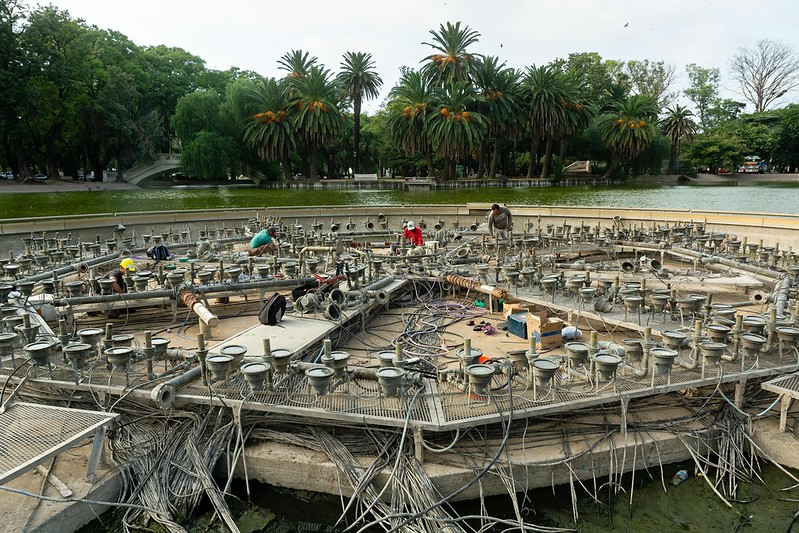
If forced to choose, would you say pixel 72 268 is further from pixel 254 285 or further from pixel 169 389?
pixel 169 389

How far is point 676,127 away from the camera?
53656mm

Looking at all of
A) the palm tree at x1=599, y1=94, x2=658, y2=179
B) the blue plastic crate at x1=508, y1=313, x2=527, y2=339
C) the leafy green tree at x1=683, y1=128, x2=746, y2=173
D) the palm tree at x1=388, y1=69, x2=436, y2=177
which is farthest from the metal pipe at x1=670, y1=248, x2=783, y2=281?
the leafy green tree at x1=683, y1=128, x2=746, y2=173

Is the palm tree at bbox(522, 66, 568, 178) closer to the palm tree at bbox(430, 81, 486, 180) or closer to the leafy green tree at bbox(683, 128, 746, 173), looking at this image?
the palm tree at bbox(430, 81, 486, 180)

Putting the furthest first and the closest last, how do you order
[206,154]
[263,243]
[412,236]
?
[206,154] → [412,236] → [263,243]

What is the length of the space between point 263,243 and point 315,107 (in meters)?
30.4

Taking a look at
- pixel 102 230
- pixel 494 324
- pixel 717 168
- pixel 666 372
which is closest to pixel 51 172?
pixel 102 230

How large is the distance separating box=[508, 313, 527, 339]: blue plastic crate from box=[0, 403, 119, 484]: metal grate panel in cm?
585

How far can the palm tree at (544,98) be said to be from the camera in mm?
43594

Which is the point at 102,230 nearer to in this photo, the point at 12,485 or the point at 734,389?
the point at 12,485

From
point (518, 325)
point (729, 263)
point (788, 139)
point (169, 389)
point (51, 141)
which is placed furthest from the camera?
point (788, 139)

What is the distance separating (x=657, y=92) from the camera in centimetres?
6397

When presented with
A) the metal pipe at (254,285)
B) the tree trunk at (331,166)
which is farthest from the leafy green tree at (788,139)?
the metal pipe at (254,285)

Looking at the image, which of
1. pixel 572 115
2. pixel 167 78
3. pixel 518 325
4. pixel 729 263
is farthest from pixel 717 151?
pixel 167 78

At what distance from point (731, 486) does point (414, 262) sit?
7.74 metres
